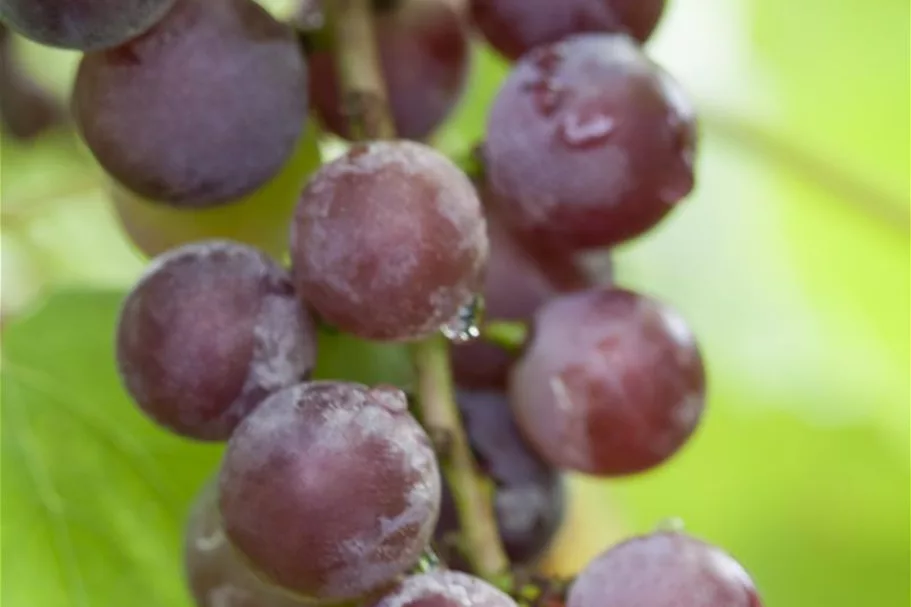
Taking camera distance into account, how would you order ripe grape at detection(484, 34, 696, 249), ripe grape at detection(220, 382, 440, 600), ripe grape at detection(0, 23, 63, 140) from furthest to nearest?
ripe grape at detection(0, 23, 63, 140) → ripe grape at detection(484, 34, 696, 249) → ripe grape at detection(220, 382, 440, 600)

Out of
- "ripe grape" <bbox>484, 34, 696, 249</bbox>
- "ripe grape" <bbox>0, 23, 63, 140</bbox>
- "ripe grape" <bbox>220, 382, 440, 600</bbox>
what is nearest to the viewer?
"ripe grape" <bbox>220, 382, 440, 600</bbox>

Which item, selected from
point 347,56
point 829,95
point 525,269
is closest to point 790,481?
point 829,95

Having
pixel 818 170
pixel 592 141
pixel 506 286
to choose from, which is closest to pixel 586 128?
pixel 592 141

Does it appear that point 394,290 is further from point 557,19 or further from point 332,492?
point 557,19

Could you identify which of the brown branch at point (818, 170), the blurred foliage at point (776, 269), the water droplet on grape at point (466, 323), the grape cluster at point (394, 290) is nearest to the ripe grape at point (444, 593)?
the grape cluster at point (394, 290)

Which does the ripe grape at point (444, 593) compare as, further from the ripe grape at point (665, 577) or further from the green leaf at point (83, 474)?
the green leaf at point (83, 474)

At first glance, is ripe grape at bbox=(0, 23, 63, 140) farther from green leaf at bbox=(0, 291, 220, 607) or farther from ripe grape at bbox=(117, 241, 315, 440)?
ripe grape at bbox=(117, 241, 315, 440)

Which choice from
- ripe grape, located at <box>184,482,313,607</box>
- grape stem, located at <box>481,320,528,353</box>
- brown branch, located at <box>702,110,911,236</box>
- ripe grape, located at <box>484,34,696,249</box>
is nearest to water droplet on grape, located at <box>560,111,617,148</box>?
ripe grape, located at <box>484,34,696,249</box>
